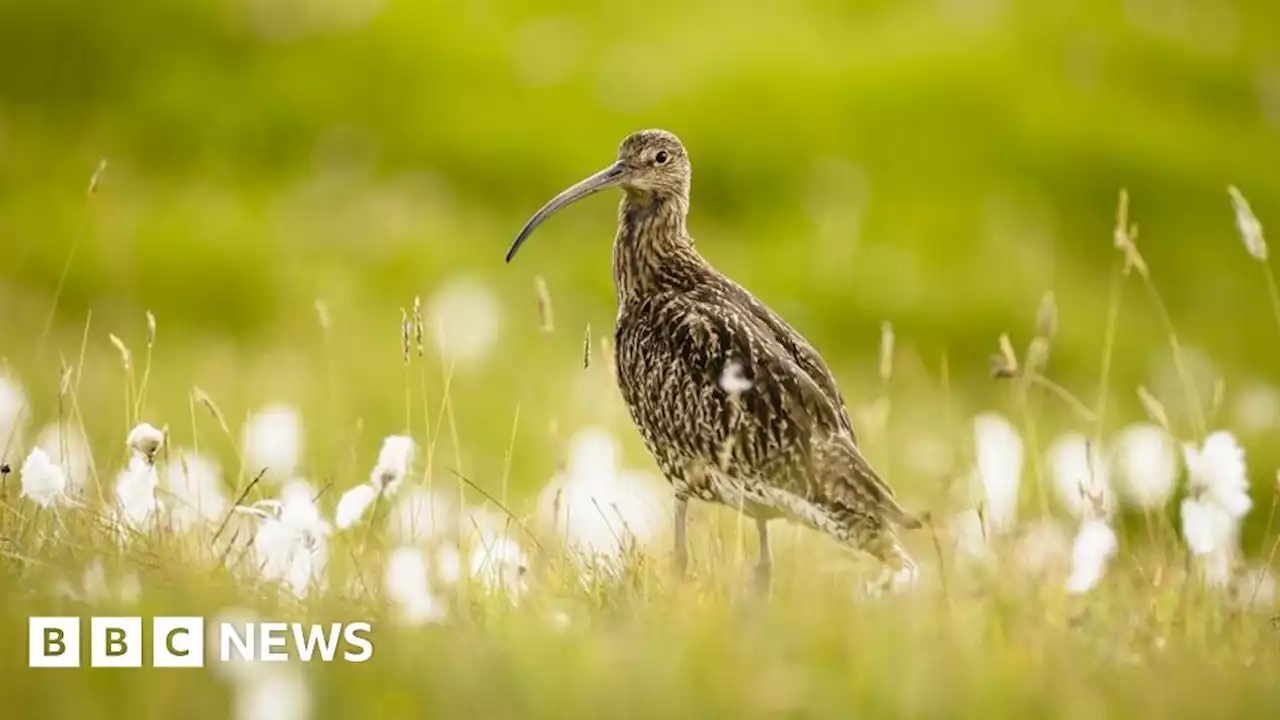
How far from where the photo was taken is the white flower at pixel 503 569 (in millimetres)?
5637

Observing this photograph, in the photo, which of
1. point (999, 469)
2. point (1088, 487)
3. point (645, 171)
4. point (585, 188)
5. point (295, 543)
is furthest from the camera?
point (999, 469)

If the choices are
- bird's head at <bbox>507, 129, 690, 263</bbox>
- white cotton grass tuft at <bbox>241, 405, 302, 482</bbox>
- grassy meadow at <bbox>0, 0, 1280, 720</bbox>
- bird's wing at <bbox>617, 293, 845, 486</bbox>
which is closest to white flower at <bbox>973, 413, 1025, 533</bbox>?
grassy meadow at <bbox>0, 0, 1280, 720</bbox>

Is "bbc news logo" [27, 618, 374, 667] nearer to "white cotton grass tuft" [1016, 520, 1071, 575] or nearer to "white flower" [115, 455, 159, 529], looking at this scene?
"white flower" [115, 455, 159, 529]

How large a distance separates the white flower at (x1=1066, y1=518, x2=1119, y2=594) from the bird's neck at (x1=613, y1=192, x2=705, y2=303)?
2.10 meters

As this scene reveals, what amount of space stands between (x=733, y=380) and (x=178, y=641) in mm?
2419

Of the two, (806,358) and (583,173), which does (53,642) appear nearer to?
(806,358)

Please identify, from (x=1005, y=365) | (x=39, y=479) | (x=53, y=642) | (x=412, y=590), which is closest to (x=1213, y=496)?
(x=1005, y=365)

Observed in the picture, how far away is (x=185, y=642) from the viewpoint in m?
4.88

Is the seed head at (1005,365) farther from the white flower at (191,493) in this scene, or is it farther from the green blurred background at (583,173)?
the green blurred background at (583,173)

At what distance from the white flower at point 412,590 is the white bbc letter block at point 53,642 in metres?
0.99

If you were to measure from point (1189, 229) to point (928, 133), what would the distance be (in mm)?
4240

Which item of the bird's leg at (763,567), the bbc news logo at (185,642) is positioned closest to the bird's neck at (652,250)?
the bird's leg at (763,567)

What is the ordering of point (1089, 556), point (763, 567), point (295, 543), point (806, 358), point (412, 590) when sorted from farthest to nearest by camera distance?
1. point (806, 358)
2. point (763, 567)
3. point (1089, 556)
4. point (295, 543)
5. point (412, 590)

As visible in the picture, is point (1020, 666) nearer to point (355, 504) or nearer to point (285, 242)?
point (355, 504)
